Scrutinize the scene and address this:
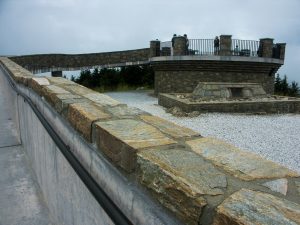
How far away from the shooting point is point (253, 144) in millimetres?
7488

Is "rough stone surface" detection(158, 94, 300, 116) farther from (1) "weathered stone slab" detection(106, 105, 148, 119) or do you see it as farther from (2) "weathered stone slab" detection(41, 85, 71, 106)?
(1) "weathered stone slab" detection(106, 105, 148, 119)

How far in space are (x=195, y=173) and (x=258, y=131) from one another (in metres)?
8.28

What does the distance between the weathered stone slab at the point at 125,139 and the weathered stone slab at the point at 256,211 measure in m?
0.49

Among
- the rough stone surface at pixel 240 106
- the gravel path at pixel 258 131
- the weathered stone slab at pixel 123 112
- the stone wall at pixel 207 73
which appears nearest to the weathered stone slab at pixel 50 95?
the weathered stone slab at pixel 123 112

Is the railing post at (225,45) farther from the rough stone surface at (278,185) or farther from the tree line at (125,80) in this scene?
the rough stone surface at (278,185)

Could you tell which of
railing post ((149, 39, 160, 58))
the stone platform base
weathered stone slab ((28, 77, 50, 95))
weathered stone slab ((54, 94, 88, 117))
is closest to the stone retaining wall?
weathered stone slab ((54, 94, 88, 117))

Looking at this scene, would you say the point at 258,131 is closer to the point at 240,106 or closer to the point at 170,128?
the point at 240,106

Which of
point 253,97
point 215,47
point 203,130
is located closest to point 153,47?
point 215,47

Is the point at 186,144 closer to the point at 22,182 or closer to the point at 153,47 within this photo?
the point at 22,182

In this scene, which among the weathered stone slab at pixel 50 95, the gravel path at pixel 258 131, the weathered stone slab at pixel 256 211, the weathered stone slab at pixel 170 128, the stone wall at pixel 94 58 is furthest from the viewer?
the stone wall at pixel 94 58

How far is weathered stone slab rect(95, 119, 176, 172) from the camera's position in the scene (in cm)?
137

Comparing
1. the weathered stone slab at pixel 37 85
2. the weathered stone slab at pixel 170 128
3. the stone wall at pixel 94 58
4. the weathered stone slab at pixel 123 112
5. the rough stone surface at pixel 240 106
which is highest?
the stone wall at pixel 94 58

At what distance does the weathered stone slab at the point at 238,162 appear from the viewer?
125cm

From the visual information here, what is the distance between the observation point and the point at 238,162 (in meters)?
1.37
